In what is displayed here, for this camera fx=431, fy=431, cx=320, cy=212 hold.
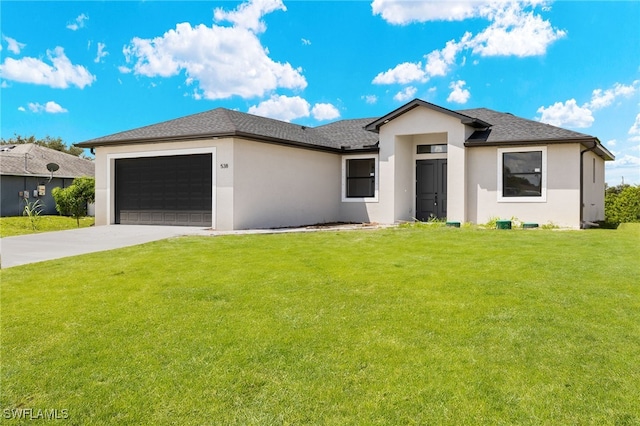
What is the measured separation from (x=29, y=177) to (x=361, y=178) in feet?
67.6

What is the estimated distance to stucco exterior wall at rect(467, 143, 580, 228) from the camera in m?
14.4

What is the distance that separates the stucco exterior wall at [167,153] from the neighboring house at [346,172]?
39 millimetres

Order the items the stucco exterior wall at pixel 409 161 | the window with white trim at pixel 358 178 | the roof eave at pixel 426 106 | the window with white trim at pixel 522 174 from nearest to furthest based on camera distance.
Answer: the window with white trim at pixel 522 174 → the roof eave at pixel 426 106 → the stucco exterior wall at pixel 409 161 → the window with white trim at pixel 358 178

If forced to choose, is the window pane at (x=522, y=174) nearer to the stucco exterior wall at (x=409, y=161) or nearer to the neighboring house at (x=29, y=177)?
the stucco exterior wall at (x=409, y=161)

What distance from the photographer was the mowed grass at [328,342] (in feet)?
10.2

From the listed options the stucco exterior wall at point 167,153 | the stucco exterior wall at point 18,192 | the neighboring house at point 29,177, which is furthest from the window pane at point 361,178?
the neighboring house at point 29,177

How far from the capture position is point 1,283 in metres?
6.65

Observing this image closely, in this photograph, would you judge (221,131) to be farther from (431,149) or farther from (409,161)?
(431,149)

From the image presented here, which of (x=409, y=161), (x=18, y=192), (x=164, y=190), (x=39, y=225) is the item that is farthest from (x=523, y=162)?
(x=18, y=192)

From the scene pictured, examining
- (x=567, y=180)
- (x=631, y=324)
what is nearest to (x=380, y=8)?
(x=567, y=180)

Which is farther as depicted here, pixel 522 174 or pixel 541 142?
pixel 522 174

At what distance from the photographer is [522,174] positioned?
15227mm

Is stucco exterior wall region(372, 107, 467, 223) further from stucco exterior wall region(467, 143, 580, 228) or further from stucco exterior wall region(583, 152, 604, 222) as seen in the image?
stucco exterior wall region(583, 152, 604, 222)

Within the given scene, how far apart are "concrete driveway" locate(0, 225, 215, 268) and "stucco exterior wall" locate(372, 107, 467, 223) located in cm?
712
